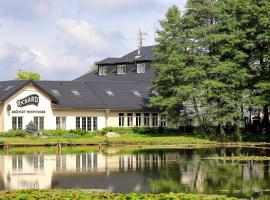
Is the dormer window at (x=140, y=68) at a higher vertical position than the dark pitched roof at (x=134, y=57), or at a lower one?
→ lower

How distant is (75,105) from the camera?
6894cm

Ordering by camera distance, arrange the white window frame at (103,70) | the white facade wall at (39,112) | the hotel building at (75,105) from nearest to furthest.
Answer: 1. the white facade wall at (39,112)
2. the hotel building at (75,105)
3. the white window frame at (103,70)

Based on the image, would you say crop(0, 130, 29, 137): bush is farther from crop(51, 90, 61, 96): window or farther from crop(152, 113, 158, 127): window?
crop(152, 113, 158, 127): window

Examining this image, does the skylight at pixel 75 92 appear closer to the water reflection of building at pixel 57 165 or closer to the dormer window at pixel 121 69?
the dormer window at pixel 121 69

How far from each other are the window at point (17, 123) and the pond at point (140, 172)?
21.5 meters

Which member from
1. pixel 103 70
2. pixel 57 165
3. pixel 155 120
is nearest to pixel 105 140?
pixel 155 120

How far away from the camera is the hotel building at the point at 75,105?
6612 cm

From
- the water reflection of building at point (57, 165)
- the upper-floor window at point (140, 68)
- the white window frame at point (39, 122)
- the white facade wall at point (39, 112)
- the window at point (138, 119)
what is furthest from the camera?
the upper-floor window at point (140, 68)

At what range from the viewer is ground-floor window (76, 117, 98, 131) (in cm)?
6938

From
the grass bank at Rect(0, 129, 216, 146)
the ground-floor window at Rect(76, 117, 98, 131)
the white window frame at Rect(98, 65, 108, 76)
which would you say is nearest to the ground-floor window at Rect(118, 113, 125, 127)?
the ground-floor window at Rect(76, 117, 98, 131)

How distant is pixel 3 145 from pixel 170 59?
19.9m

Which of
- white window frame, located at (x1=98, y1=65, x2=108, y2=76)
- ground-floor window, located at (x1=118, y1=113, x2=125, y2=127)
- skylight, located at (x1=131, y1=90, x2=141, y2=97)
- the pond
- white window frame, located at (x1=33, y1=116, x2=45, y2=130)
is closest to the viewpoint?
the pond

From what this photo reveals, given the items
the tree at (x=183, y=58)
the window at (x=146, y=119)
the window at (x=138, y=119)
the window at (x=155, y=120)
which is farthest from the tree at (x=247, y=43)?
the window at (x=138, y=119)

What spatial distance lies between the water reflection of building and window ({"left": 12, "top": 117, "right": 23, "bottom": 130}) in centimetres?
2237
